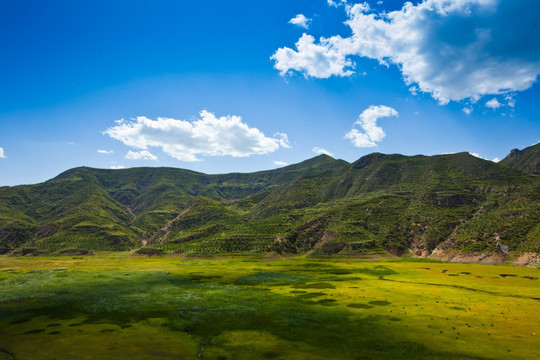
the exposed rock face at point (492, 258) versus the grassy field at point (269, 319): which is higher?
the grassy field at point (269, 319)

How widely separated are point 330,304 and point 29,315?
172ft

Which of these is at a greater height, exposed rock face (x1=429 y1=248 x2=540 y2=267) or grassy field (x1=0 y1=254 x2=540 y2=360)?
grassy field (x1=0 y1=254 x2=540 y2=360)

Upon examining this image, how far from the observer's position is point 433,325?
3934 cm

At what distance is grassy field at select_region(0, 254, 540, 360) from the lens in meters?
32.0

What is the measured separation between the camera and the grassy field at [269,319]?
32.0m

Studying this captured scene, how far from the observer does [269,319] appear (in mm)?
43812

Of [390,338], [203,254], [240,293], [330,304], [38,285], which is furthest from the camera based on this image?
[203,254]

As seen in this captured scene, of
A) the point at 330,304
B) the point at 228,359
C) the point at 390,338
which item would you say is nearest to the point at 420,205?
the point at 330,304

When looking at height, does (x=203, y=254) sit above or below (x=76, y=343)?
below

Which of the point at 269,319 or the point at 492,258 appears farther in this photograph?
the point at 492,258

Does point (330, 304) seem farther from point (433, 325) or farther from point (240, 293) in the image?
point (240, 293)

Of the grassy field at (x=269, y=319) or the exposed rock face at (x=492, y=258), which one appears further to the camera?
the exposed rock face at (x=492, y=258)

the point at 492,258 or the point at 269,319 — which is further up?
the point at 269,319

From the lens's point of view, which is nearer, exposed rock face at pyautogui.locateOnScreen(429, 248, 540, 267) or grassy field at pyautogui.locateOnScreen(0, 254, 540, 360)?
grassy field at pyautogui.locateOnScreen(0, 254, 540, 360)
